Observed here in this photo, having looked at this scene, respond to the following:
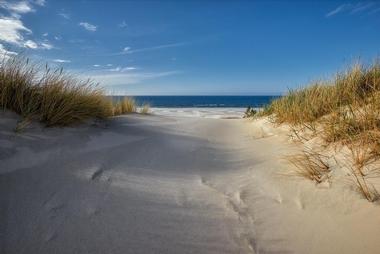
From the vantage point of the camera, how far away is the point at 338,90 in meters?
3.91

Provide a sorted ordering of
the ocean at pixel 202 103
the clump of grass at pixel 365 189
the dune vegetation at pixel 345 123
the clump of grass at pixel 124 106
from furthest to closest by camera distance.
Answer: the ocean at pixel 202 103
the clump of grass at pixel 124 106
the dune vegetation at pixel 345 123
the clump of grass at pixel 365 189

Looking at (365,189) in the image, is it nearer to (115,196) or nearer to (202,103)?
(115,196)

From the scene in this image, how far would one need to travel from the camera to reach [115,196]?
2.26m

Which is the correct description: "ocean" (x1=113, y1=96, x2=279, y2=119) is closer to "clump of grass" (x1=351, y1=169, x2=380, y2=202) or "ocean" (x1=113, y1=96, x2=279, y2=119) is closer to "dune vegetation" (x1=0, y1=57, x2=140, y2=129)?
"dune vegetation" (x1=0, y1=57, x2=140, y2=129)

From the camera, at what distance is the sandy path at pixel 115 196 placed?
68.6 inches

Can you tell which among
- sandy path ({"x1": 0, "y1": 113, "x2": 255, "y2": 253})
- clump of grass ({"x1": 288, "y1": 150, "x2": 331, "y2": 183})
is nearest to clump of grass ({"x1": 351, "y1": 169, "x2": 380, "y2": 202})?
clump of grass ({"x1": 288, "y1": 150, "x2": 331, "y2": 183})

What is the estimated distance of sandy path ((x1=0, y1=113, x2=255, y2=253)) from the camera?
1743 millimetres

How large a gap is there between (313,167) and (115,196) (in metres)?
1.55

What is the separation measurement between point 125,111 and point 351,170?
233 inches

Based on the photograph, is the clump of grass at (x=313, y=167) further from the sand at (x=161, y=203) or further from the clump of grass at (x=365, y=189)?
the clump of grass at (x=365, y=189)

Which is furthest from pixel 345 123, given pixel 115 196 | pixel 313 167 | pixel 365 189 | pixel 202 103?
pixel 202 103

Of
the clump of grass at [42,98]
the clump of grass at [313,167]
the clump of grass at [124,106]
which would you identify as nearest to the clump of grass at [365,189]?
the clump of grass at [313,167]

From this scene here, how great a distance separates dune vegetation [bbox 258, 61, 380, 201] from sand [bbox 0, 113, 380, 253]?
0.52 feet

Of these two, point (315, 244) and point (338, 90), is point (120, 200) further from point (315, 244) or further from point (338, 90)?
point (338, 90)
